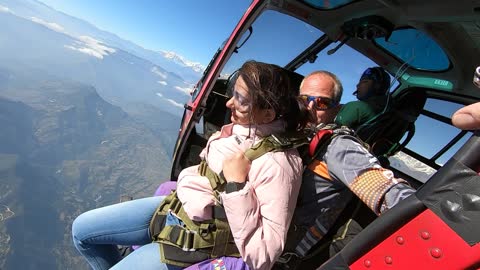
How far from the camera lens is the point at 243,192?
1.40 meters

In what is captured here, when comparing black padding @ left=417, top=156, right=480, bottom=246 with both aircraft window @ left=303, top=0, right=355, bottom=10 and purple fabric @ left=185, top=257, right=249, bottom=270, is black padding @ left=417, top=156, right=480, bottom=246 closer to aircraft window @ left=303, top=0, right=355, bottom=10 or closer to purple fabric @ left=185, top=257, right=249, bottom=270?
purple fabric @ left=185, top=257, right=249, bottom=270

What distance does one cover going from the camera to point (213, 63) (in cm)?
313

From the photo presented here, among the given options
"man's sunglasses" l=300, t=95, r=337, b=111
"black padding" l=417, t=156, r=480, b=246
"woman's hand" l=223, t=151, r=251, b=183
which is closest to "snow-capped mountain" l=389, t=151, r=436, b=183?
"man's sunglasses" l=300, t=95, r=337, b=111

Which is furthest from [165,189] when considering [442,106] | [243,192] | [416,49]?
[442,106]

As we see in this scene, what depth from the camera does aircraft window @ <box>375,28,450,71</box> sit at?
113 inches

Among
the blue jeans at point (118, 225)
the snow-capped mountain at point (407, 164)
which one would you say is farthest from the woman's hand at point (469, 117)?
the snow-capped mountain at point (407, 164)

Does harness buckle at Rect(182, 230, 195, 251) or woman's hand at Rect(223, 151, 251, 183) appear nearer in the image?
woman's hand at Rect(223, 151, 251, 183)

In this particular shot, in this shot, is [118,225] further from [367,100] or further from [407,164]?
[407,164]

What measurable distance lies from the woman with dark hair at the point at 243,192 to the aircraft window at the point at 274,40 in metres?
1.53

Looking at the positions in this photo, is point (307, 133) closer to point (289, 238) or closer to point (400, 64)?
point (289, 238)

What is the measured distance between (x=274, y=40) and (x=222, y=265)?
8.60ft

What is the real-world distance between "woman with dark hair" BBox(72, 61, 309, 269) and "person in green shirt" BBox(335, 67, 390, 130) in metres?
1.47

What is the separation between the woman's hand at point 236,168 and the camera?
146cm

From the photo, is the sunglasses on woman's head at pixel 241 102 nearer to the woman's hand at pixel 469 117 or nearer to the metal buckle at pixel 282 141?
the metal buckle at pixel 282 141
